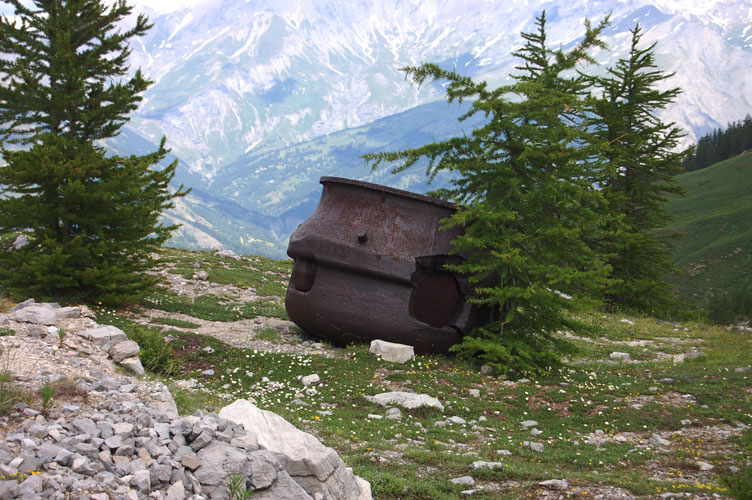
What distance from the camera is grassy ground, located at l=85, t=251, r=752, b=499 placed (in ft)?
20.1

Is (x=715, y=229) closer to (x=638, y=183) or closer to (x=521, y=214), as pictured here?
(x=638, y=183)

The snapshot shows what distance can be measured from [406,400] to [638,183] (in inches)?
827

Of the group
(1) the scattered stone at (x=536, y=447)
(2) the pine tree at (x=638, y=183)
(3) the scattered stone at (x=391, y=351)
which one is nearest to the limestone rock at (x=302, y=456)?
(1) the scattered stone at (x=536, y=447)

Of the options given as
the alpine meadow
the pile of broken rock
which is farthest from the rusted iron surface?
the pile of broken rock

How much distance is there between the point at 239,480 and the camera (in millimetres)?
4418

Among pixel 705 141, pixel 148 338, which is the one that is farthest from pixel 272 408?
pixel 705 141

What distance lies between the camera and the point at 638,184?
83.9 feet

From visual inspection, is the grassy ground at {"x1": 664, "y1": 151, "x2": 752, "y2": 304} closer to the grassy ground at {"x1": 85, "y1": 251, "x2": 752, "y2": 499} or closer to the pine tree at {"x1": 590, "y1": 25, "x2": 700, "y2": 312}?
the pine tree at {"x1": 590, "y1": 25, "x2": 700, "y2": 312}

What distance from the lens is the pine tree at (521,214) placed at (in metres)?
11.0

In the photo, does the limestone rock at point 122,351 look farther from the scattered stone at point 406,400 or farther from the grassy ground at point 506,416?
the scattered stone at point 406,400

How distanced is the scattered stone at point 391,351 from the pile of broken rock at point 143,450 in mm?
5145

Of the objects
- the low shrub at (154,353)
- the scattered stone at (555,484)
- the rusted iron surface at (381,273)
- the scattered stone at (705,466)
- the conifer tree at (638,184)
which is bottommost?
the low shrub at (154,353)

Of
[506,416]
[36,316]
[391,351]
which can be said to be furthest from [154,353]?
[506,416]

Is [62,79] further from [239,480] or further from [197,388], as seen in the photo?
[239,480]
